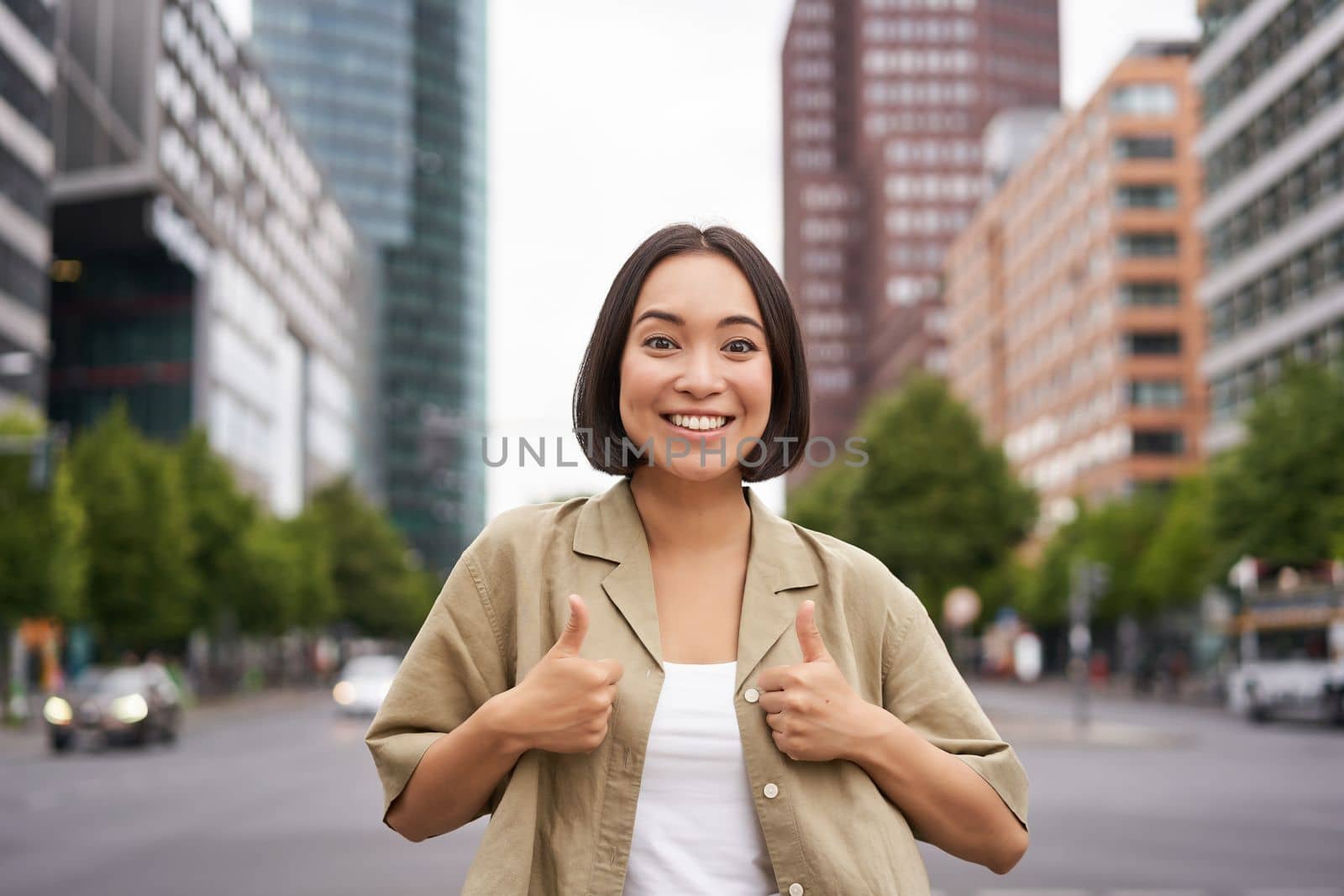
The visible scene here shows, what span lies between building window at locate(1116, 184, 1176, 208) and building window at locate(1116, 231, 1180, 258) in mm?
1450

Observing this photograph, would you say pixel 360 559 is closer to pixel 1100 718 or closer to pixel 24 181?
pixel 24 181

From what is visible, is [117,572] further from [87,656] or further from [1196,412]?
[1196,412]

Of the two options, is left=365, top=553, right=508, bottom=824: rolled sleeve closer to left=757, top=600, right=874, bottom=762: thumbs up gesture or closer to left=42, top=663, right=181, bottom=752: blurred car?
left=757, top=600, right=874, bottom=762: thumbs up gesture

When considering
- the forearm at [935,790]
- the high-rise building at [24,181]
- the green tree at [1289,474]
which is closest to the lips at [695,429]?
the forearm at [935,790]

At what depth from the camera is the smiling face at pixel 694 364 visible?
2.59m

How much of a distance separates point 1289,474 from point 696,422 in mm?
42806

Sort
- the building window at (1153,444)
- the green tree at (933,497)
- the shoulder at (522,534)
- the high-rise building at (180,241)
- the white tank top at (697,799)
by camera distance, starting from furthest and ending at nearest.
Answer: the building window at (1153,444), the high-rise building at (180,241), the green tree at (933,497), the shoulder at (522,534), the white tank top at (697,799)

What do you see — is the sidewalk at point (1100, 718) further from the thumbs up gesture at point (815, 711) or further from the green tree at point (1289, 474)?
the thumbs up gesture at point (815, 711)

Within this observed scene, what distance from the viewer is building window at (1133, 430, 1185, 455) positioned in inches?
3137

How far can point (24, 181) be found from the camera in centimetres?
5056


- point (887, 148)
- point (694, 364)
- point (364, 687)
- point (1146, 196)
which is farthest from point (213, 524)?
point (887, 148)

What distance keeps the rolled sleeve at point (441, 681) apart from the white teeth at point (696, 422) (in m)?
0.41

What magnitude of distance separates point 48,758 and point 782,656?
27.5 m

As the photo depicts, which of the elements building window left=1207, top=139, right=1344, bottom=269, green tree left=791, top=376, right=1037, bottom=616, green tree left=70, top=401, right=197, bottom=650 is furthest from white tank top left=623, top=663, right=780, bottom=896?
building window left=1207, top=139, right=1344, bottom=269
